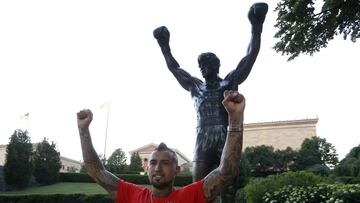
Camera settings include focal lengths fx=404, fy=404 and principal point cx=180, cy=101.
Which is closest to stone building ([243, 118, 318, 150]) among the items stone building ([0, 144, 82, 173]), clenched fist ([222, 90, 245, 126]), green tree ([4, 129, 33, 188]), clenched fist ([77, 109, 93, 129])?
green tree ([4, 129, 33, 188])

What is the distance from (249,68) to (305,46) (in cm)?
909

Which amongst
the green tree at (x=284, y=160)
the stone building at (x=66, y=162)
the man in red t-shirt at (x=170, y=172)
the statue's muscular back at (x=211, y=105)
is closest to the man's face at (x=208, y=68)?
the statue's muscular back at (x=211, y=105)

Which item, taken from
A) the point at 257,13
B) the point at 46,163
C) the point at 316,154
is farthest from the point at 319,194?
the point at 316,154

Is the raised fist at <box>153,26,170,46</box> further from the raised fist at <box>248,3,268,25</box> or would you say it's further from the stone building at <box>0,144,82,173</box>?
the stone building at <box>0,144,82,173</box>

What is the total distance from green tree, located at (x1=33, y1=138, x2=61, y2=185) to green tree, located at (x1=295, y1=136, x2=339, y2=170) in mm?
25573

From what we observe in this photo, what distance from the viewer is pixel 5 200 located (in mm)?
24656

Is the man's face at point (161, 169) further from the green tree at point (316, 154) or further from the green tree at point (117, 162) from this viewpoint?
the green tree at point (316, 154)

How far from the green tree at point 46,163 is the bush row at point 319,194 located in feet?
91.3

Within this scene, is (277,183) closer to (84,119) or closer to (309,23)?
(309,23)

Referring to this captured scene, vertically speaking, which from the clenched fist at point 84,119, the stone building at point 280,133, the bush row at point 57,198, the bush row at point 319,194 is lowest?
the bush row at point 57,198

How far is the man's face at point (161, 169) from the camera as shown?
272 centimetres

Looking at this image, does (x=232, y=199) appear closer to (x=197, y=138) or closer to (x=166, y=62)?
(x=197, y=138)

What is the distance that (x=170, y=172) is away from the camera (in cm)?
276

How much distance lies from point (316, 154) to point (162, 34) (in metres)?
45.0
